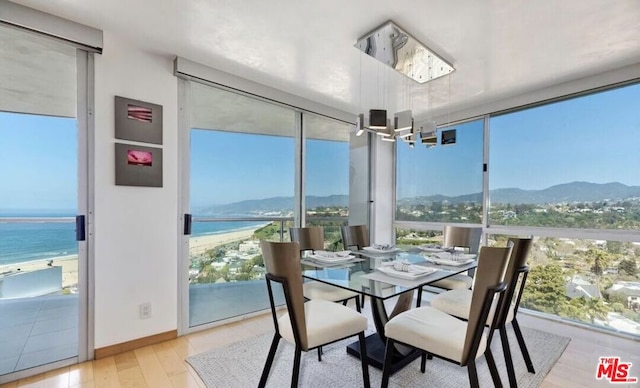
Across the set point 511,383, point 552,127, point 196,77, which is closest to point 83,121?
point 196,77

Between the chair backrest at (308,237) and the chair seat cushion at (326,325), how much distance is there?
0.90 meters

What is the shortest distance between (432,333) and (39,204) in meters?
2.74

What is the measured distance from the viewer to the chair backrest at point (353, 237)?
304cm

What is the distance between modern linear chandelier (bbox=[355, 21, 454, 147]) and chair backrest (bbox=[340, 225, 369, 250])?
106 centimetres

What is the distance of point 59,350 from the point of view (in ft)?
7.01

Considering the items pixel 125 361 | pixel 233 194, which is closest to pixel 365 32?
pixel 233 194

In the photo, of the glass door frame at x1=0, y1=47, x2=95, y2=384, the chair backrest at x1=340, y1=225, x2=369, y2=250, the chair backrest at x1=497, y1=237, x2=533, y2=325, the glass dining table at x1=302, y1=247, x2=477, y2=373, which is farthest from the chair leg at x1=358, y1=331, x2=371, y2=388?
the glass door frame at x1=0, y1=47, x2=95, y2=384

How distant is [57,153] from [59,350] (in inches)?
56.5

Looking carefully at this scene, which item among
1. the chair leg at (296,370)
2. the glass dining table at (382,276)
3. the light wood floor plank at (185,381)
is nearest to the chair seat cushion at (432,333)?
the glass dining table at (382,276)

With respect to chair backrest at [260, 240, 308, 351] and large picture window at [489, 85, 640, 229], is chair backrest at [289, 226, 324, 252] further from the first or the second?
large picture window at [489, 85, 640, 229]

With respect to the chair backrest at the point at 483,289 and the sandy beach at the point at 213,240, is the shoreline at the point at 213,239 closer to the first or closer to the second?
the sandy beach at the point at 213,240

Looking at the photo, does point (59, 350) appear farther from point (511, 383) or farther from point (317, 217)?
point (511, 383)

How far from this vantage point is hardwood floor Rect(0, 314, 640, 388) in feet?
6.38

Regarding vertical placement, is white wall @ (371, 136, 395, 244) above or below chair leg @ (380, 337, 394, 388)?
above
